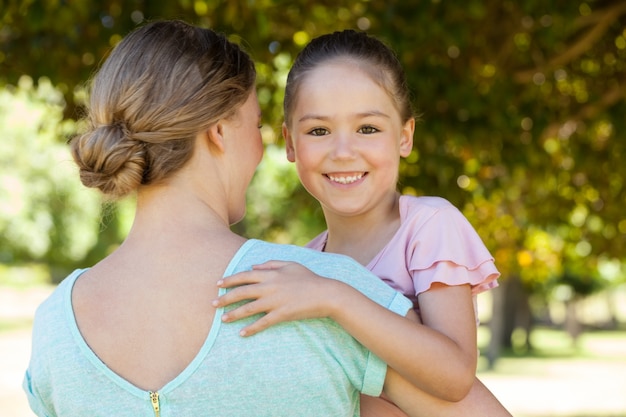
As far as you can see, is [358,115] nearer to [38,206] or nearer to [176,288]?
[176,288]

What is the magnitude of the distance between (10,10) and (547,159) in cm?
418

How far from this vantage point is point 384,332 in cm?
195

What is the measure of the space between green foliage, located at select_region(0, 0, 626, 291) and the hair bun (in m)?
2.78

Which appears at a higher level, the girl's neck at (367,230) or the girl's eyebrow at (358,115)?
the girl's eyebrow at (358,115)

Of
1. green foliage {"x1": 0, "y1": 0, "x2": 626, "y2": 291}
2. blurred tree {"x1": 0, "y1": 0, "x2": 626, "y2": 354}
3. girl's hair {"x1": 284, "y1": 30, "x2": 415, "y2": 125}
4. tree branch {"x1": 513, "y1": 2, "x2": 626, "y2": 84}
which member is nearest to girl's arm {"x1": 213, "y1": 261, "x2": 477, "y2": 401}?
girl's hair {"x1": 284, "y1": 30, "x2": 415, "y2": 125}

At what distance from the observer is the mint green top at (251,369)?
1.92 m

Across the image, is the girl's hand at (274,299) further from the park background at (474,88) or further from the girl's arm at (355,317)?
the park background at (474,88)

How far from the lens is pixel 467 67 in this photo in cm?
697

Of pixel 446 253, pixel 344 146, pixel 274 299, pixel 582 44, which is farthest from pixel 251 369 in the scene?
pixel 582 44

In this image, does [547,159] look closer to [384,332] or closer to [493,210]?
[493,210]

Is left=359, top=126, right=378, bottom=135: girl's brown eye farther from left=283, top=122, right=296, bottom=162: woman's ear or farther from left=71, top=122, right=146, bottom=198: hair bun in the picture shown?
left=71, top=122, right=146, bottom=198: hair bun

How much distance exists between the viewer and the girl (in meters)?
1.94

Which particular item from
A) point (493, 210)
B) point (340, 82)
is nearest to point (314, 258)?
point (340, 82)

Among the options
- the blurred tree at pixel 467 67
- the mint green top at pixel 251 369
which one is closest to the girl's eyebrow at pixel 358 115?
the mint green top at pixel 251 369
